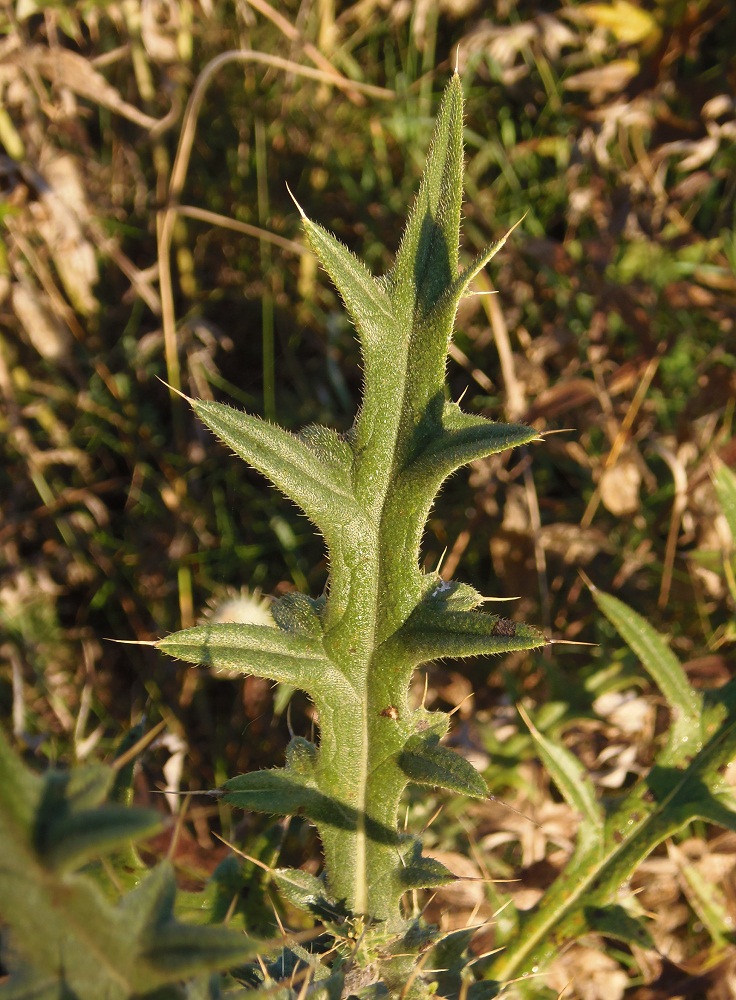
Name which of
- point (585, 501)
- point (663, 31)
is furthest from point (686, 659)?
point (663, 31)

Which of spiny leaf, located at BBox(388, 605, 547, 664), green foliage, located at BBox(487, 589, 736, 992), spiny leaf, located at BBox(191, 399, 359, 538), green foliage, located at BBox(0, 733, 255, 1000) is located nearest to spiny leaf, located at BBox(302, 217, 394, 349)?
spiny leaf, located at BBox(191, 399, 359, 538)

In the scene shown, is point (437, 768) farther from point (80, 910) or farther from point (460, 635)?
point (80, 910)

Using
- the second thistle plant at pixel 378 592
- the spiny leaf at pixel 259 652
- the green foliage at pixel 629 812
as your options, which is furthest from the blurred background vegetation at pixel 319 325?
the spiny leaf at pixel 259 652

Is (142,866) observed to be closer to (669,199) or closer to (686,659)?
(686,659)

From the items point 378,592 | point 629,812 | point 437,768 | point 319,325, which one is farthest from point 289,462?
point 319,325

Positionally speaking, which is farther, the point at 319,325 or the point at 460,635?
the point at 319,325

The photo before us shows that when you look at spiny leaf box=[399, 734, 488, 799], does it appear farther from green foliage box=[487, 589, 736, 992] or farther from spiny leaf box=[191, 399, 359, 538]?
green foliage box=[487, 589, 736, 992]
